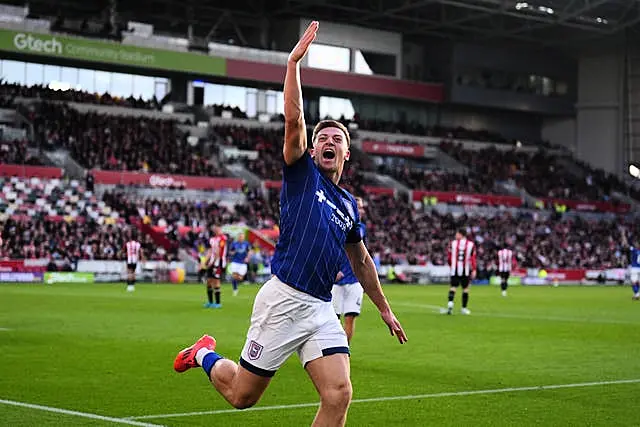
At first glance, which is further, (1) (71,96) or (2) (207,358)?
(1) (71,96)

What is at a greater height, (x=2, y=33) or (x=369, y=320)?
(x=2, y=33)

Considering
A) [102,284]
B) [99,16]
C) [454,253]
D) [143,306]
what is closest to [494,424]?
[454,253]

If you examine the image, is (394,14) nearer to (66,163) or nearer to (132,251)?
(66,163)

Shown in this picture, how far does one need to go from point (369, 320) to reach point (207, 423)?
53.3 feet

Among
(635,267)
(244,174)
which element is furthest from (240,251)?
(244,174)

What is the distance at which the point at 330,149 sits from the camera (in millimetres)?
7645

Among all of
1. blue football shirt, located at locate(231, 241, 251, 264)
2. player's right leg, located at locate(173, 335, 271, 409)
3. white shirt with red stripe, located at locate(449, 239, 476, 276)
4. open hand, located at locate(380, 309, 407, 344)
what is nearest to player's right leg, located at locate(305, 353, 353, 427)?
player's right leg, located at locate(173, 335, 271, 409)

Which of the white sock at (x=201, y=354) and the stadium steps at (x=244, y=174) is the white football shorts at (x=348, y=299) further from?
the stadium steps at (x=244, y=174)

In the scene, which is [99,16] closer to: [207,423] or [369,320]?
[369,320]

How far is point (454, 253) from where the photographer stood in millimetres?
28375

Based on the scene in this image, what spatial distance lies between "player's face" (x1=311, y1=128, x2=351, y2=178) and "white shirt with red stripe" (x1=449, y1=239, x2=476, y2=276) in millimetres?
20801

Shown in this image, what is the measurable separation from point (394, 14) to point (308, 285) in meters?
69.3

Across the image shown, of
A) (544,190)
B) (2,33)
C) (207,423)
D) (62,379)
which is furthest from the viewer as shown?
(544,190)

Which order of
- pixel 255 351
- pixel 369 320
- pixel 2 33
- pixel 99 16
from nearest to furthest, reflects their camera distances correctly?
1. pixel 255 351
2. pixel 369 320
3. pixel 2 33
4. pixel 99 16
